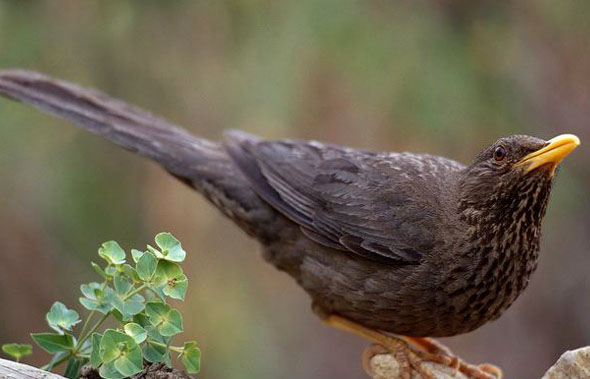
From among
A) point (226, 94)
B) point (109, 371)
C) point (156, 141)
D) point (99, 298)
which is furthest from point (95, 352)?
point (226, 94)

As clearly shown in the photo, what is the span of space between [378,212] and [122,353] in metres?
1.98

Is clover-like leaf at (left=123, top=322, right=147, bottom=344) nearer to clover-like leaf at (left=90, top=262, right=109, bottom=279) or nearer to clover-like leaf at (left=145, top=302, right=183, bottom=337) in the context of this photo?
clover-like leaf at (left=145, top=302, right=183, bottom=337)

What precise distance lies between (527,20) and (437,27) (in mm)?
780

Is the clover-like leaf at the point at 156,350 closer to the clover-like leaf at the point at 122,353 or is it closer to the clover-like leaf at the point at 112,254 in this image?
the clover-like leaf at the point at 122,353

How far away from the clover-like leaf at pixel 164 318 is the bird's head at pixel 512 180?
1.76m

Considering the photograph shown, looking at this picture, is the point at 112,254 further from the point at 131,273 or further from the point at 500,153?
the point at 500,153

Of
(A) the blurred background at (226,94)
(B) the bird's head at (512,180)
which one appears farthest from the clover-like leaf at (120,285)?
(A) the blurred background at (226,94)

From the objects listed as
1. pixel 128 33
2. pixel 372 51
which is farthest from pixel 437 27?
pixel 128 33

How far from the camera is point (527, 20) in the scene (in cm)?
666

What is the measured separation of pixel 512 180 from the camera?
412 cm

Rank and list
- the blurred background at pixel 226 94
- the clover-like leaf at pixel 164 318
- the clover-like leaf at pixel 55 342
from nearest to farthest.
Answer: the clover-like leaf at pixel 164 318, the clover-like leaf at pixel 55 342, the blurred background at pixel 226 94

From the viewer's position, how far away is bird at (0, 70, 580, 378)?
→ 4.21 metres

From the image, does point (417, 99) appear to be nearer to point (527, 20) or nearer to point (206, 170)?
A: point (527, 20)

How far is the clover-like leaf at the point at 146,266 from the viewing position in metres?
3.10
